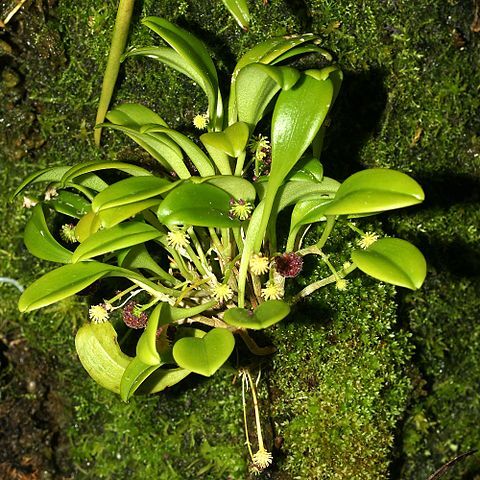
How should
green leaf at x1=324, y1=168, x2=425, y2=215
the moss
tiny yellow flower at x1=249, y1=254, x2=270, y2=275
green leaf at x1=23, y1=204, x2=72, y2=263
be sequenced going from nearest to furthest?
1. green leaf at x1=324, y1=168, x2=425, y2=215
2. tiny yellow flower at x1=249, y1=254, x2=270, y2=275
3. green leaf at x1=23, y1=204, x2=72, y2=263
4. the moss

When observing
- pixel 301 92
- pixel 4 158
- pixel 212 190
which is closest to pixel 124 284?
pixel 4 158

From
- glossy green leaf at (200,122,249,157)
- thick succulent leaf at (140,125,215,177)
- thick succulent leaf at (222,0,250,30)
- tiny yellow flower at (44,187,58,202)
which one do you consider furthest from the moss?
glossy green leaf at (200,122,249,157)

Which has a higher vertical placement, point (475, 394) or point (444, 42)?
point (444, 42)

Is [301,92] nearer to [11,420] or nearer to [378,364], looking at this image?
[378,364]

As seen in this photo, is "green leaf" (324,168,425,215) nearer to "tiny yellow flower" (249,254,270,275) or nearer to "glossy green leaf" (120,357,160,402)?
"tiny yellow flower" (249,254,270,275)

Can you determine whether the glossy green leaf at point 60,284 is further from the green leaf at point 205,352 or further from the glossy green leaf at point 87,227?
the green leaf at point 205,352
